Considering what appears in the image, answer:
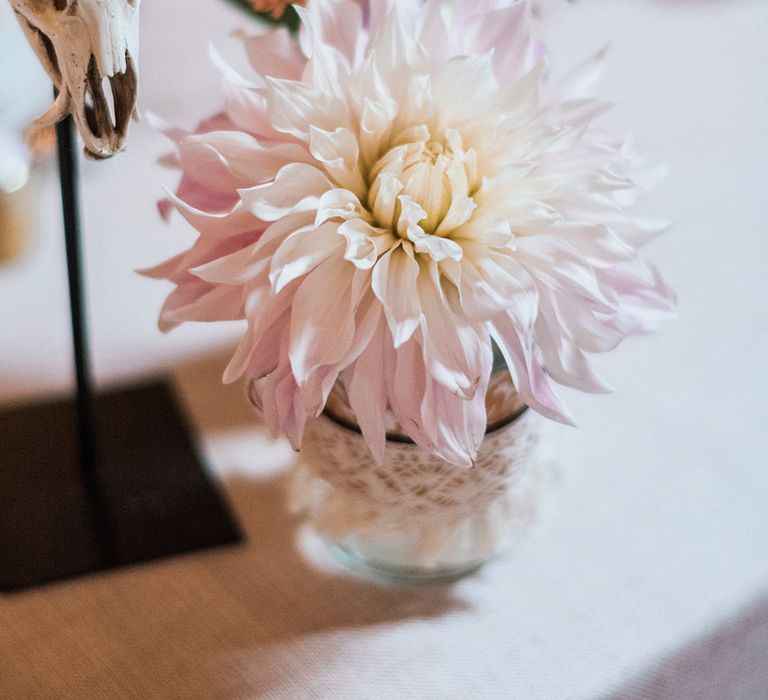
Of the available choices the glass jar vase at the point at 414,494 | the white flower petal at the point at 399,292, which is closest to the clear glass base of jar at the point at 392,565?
the glass jar vase at the point at 414,494

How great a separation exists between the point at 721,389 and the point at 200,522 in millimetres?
A: 253

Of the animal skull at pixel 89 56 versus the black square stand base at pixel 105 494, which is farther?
the black square stand base at pixel 105 494

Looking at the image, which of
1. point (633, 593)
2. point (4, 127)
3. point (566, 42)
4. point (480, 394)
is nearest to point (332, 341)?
point (480, 394)

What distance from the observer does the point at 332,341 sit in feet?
0.87

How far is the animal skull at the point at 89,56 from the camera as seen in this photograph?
0.80 ft

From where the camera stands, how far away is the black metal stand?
1.15 ft

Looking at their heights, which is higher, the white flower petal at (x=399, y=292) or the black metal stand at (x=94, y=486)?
the white flower petal at (x=399, y=292)

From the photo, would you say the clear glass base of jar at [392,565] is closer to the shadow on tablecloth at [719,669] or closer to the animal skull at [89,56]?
the shadow on tablecloth at [719,669]

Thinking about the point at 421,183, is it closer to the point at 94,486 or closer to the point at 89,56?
the point at 89,56

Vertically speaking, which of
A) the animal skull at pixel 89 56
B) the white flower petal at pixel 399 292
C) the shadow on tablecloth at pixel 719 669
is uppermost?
the animal skull at pixel 89 56

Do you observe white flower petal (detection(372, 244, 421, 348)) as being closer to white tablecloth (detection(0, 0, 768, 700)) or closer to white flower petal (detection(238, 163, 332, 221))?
white flower petal (detection(238, 163, 332, 221))

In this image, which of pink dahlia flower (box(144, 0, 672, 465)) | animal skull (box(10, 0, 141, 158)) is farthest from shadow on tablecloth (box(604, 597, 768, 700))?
animal skull (box(10, 0, 141, 158))

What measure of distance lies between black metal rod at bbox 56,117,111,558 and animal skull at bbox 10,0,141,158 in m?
0.03

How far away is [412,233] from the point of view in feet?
0.88
